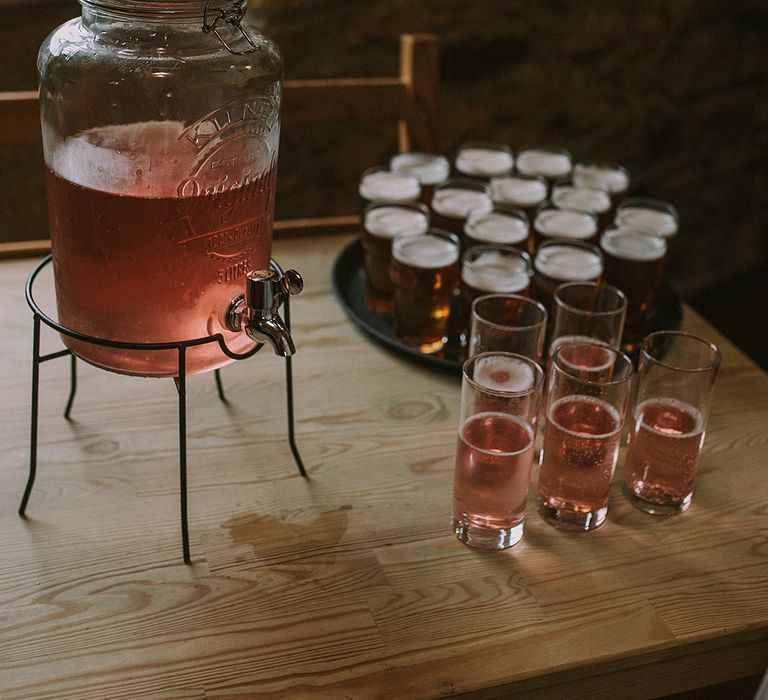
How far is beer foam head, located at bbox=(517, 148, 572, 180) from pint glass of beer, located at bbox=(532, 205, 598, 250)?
198 mm

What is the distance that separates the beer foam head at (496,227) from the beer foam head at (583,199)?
13 cm

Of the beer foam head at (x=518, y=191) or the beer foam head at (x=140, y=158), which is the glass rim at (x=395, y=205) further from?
the beer foam head at (x=140, y=158)

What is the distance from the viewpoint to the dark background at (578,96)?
7.29ft

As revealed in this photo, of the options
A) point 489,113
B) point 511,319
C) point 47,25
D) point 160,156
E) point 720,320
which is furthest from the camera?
point 720,320

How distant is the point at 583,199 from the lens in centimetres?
162

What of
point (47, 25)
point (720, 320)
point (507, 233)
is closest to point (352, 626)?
point (507, 233)

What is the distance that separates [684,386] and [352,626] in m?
0.48

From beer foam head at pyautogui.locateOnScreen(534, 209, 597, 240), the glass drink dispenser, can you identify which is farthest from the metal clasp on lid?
beer foam head at pyautogui.locateOnScreen(534, 209, 597, 240)

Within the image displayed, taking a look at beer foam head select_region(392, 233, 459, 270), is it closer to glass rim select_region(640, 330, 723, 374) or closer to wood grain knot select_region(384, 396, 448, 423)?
wood grain knot select_region(384, 396, 448, 423)

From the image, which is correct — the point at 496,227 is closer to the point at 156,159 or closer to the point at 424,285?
the point at 424,285

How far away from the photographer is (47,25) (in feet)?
6.81

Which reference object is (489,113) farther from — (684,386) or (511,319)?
(684,386)

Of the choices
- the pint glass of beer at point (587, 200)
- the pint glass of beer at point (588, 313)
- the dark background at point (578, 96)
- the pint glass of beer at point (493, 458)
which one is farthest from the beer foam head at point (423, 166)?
the pint glass of beer at point (493, 458)

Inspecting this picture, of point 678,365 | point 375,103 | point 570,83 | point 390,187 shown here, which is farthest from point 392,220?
point 570,83
